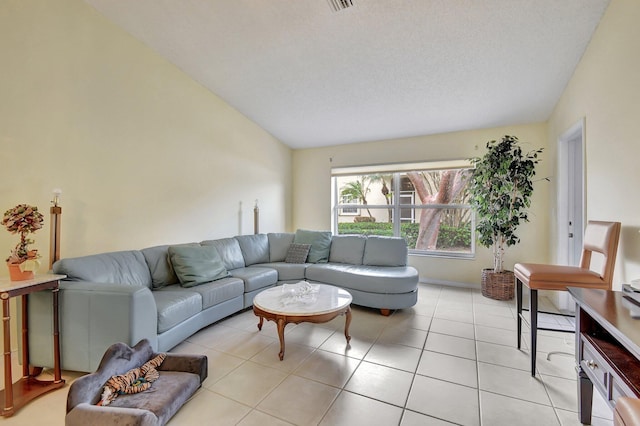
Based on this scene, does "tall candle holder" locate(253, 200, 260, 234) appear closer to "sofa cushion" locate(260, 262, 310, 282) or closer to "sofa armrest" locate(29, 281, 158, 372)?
"sofa cushion" locate(260, 262, 310, 282)

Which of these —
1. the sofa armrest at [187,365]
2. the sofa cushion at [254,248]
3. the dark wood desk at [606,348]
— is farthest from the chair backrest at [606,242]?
the sofa cushion at [254,248]

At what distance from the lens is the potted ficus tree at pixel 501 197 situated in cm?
350

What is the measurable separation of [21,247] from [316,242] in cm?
310

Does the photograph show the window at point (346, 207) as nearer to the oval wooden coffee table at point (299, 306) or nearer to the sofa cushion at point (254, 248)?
the sofa cushion at point (254, 248)

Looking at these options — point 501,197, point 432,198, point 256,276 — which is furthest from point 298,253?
point 501,197

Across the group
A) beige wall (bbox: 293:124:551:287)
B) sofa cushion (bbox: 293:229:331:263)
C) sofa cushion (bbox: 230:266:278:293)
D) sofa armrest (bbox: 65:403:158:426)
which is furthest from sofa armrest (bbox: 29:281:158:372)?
beige wall (bbox: 293:124:551:287)

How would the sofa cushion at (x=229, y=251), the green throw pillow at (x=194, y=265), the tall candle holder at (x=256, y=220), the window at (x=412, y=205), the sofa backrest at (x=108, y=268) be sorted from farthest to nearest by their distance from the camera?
the tall candle holder at (x=256, y=220), the window at (x=412, y=205), the sofa cushion at (x=229, y=251), the green throw pillow at (x=194, y=265), the sofa backrest at (x=108, y=268)

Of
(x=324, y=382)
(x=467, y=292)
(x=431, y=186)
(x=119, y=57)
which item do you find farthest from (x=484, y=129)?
(x=119, y=57)

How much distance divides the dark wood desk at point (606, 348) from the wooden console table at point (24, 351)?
3.02 m

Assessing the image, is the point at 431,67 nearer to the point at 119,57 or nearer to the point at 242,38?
the point at 242,38

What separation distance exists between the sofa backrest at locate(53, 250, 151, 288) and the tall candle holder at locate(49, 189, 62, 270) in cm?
19

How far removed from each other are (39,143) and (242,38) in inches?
80.4

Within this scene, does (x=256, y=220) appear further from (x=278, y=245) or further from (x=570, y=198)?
(x=570, y=198)

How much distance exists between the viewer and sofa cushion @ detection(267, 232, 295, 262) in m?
4.27
